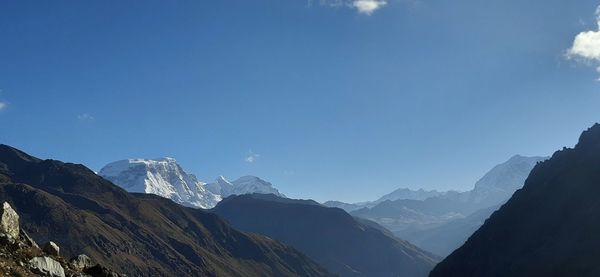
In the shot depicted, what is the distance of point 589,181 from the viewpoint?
7549 inches

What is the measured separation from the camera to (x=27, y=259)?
2061cm

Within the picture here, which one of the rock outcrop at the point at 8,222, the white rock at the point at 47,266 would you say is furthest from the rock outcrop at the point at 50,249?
the white rock at the point at 47,266

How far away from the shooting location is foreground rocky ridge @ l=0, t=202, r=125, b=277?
19688 millimetres

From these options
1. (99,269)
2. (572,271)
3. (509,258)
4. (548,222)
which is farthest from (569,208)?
(99,269)

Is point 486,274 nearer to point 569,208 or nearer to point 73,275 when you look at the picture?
point 569,208

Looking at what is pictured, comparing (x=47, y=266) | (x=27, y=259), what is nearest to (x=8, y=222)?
(x=27, y=259)

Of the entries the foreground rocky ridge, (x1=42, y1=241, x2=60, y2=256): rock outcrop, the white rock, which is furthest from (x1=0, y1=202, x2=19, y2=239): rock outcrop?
the white rock

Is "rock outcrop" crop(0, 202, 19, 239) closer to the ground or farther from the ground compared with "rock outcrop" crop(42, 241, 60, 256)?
farther from the ground

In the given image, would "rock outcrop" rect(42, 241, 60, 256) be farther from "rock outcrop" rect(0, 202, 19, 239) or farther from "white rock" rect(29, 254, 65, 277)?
"white rock" rect(29, 254, 65, 277)

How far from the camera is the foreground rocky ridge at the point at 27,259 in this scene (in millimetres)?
→ 19688

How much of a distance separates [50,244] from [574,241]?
17079 cm

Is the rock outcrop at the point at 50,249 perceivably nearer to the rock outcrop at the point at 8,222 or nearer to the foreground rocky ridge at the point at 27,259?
the foreground rocky ridge at the point at 27,259

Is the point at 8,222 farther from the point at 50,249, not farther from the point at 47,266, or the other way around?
the point at 47,266

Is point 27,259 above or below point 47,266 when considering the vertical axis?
above
